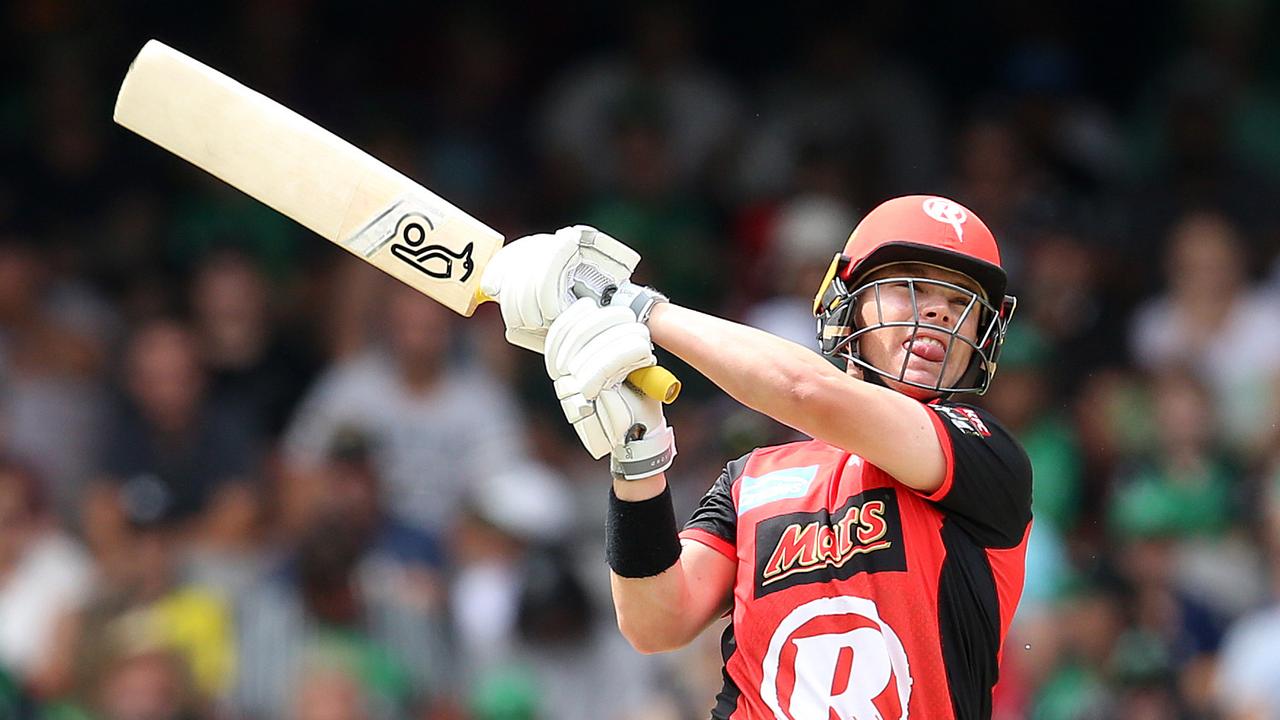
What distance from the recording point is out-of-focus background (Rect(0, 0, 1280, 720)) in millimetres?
6160

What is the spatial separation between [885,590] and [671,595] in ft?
1.31

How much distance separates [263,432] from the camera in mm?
6859

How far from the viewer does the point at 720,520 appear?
3465 millimetres

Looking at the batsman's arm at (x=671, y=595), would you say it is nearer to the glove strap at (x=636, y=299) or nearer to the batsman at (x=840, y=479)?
the batsman at (x=840, y=479)

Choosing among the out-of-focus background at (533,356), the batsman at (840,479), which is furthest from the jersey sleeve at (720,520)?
the out-of-focus background at (533,356)

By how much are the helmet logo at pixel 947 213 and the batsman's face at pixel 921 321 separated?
84mm

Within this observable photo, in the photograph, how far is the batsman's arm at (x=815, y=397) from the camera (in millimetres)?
3047

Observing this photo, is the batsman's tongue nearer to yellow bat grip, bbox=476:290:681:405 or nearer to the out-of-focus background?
yellow bat grip, bbox=476:290:681:405

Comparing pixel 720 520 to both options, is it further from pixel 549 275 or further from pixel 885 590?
pixel 549 275

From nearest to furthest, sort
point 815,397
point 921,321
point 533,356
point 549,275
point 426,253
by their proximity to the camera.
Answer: point 815,397 < point 549,275 < point 921,321 < point 426,253 < point 533,356

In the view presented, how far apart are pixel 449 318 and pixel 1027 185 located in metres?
2.37

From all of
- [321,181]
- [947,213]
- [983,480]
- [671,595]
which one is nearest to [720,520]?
[671,595]

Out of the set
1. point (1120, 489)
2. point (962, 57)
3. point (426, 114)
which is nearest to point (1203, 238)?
point (1120, 489)

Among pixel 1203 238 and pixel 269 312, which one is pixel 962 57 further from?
pixel 269 312
